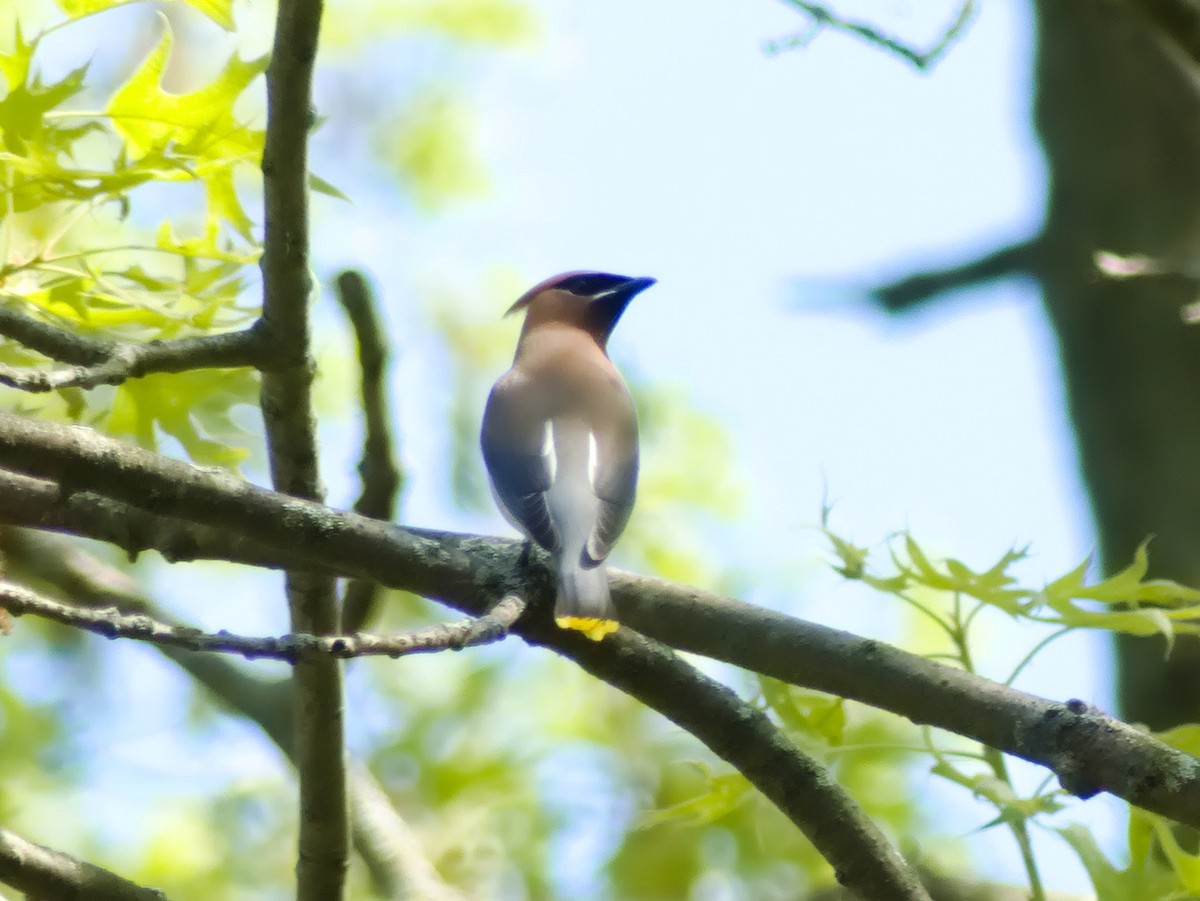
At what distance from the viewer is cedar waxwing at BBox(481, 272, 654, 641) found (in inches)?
99.2

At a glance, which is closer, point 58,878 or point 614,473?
point 58,878

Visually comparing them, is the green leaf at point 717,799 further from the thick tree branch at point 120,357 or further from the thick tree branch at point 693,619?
the thick tree branch at point 120,357

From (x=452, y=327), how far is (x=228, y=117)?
5.88 m

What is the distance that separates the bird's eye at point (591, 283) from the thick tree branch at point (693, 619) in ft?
8.56

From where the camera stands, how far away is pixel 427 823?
5344 millimetres

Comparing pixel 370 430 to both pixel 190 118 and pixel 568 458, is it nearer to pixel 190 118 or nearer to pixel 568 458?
pixel 568 458

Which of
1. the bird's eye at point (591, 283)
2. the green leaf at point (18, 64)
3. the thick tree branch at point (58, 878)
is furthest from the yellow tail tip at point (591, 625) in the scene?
the bird's eye at point (591, 283)

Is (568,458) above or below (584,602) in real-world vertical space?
above

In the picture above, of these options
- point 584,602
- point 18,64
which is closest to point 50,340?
point 18,64

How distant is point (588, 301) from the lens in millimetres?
4961

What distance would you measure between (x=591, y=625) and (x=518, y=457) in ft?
4.15

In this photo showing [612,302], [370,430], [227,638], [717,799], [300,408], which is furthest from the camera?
[612,302]

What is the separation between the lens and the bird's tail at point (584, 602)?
7.70 feet

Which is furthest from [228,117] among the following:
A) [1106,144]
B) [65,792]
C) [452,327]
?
[452,327]
